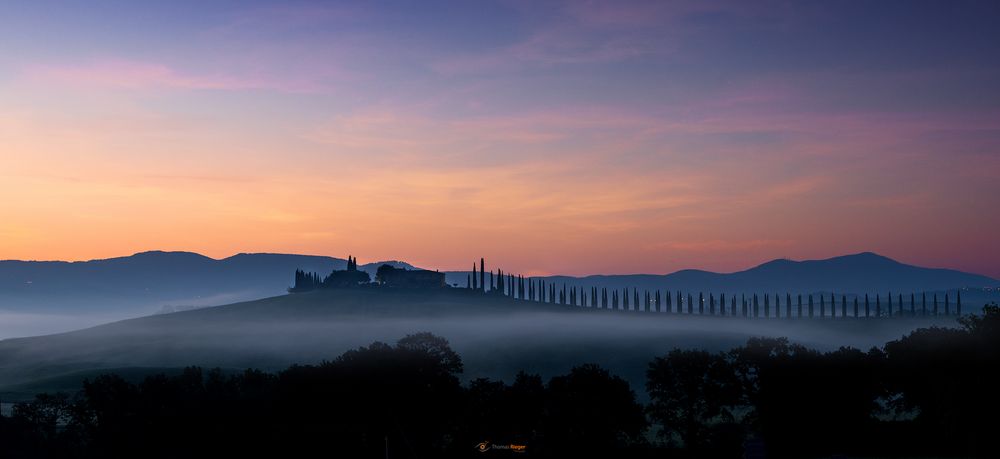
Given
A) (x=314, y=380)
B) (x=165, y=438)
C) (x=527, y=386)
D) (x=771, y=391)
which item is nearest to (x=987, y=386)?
(x=771, y=391)

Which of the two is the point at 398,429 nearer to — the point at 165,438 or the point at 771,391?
the point at 165,438

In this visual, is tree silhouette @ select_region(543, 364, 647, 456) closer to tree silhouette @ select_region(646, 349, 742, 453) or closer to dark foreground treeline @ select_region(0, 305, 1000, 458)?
dark foreground treeline @ select_region(0, 305, 1000, 458)

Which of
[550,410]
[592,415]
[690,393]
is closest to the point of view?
[592,415]

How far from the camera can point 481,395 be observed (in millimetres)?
139375

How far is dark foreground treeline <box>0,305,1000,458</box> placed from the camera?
11931cm

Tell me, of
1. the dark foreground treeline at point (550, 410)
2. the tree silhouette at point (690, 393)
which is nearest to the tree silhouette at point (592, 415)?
the dark foreground treeline at point (550, 410)

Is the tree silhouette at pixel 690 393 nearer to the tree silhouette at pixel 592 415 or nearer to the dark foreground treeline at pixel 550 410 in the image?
the dark foreground treeline at pixel 550 410

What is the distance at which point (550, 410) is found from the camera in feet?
443

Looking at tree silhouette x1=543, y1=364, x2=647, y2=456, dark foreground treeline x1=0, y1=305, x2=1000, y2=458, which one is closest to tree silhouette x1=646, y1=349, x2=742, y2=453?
dark foreground treeline x1=0, y1=305, x2=1000, y2=458

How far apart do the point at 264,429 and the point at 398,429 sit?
15.4m

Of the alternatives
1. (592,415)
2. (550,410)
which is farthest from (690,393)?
(550,410)

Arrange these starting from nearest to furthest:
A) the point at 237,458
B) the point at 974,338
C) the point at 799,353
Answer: the point at 237,458 → the point at 974,338 → the point at 799,353

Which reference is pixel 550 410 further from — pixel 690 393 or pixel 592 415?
pixel 690 393

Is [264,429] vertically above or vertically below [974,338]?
below
